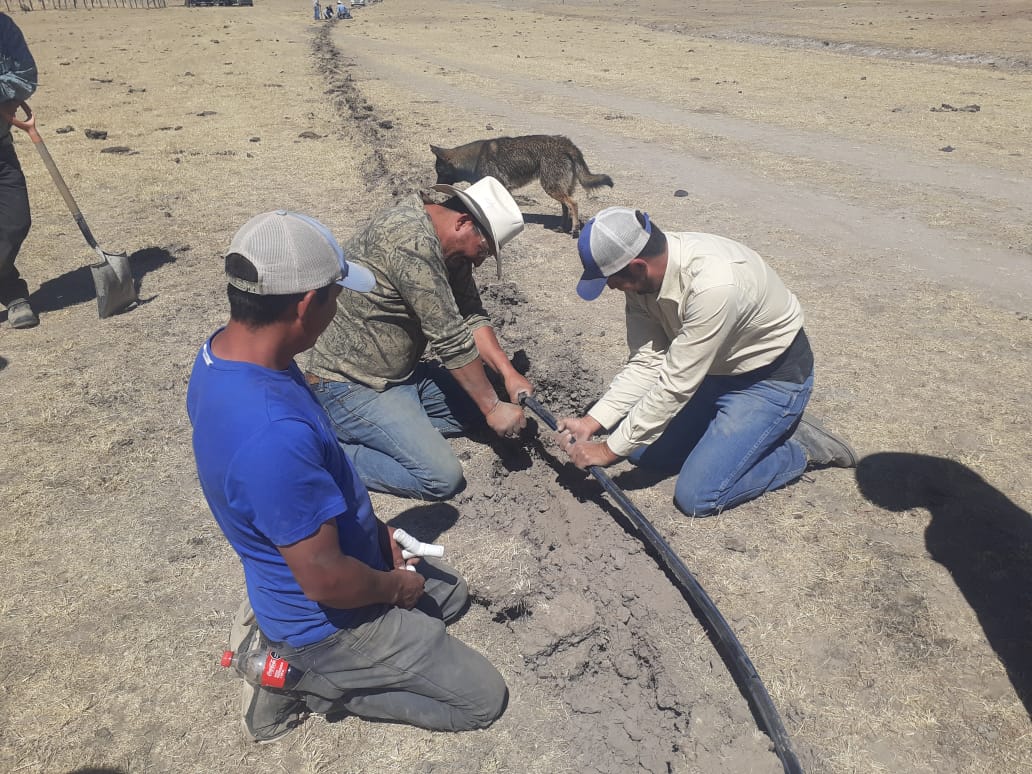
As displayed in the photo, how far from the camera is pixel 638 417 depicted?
11.3 ft

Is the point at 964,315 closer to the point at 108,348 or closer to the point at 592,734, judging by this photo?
the point at 592,734

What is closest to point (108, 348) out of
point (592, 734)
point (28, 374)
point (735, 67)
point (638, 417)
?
point (28, 374)

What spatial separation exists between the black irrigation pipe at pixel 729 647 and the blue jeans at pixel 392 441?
0.86 metres

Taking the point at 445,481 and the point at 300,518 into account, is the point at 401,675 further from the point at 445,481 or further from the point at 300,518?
the point at 445,481

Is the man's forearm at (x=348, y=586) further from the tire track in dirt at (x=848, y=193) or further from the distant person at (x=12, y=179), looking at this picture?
the tire track in dirt at (x=848, y=193)

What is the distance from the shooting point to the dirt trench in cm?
267

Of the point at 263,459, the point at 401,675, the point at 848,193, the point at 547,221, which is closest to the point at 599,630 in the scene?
the point at 401,675

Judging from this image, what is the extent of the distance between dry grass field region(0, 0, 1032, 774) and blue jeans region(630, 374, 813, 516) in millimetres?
124

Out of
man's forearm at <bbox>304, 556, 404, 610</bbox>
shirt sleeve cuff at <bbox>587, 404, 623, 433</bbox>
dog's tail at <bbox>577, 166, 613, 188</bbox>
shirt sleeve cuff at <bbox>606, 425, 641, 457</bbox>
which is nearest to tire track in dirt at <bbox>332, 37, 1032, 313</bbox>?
dog's tail at <bbox>577, 166, 613, 188</bbox>

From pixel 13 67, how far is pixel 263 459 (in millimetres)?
5363

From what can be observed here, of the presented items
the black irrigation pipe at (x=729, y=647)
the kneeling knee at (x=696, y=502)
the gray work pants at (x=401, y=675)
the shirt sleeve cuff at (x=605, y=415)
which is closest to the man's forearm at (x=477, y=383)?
the shirt sleeve cuff at (x=605, y=415)

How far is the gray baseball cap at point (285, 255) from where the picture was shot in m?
1.93

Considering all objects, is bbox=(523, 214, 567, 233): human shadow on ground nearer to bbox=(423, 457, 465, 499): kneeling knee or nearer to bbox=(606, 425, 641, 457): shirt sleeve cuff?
bbox=(423, 457, 465, 499): kneeling knee

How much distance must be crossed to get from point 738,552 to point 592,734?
1.26 metres
